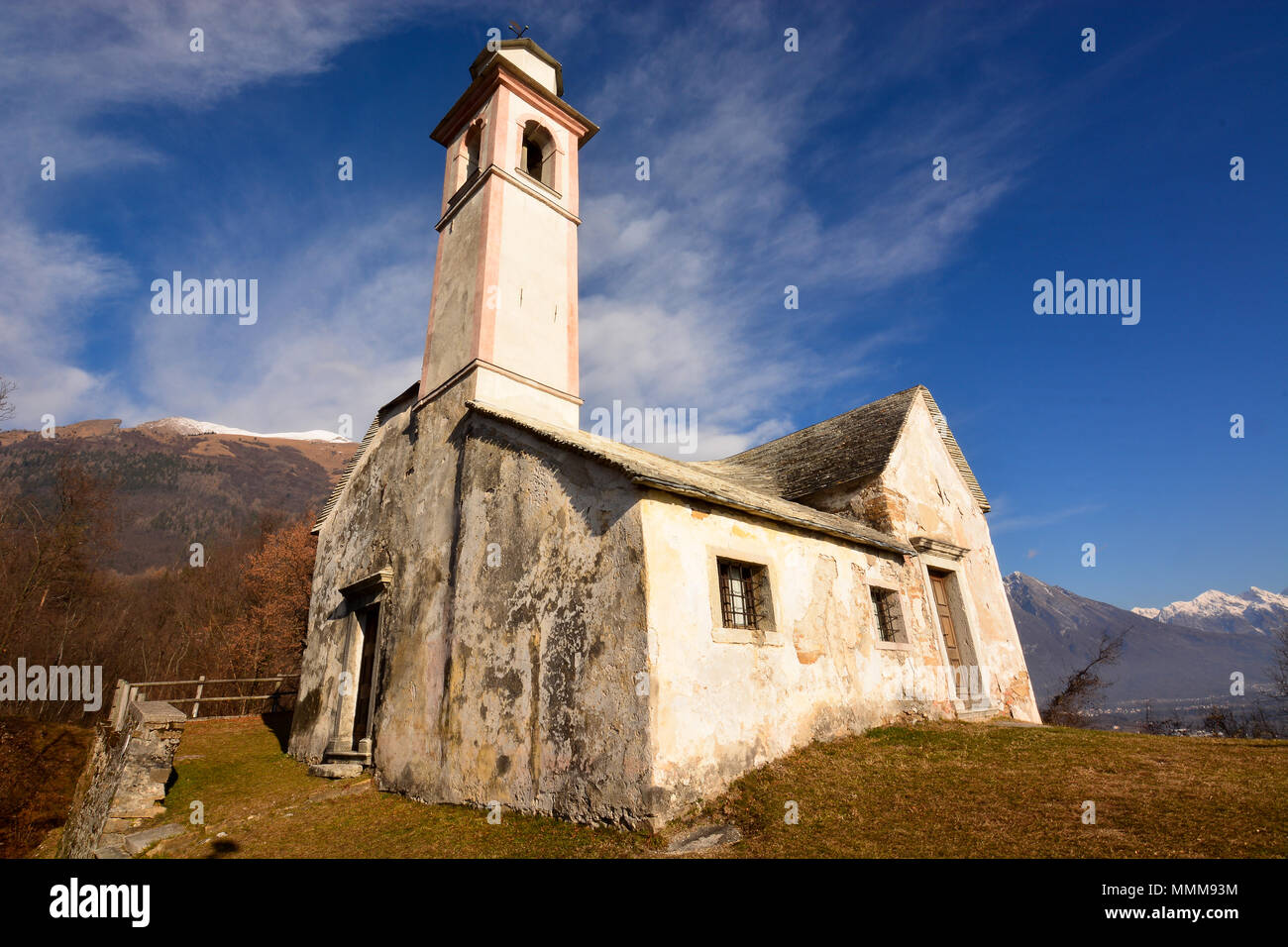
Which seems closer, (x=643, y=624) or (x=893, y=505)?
(x=643, y=624)

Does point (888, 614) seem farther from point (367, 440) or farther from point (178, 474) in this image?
point (178, 474)

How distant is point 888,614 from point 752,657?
461 centimetres

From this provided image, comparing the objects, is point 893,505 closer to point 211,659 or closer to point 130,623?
point 211,659

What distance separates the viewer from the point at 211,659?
3009 cm

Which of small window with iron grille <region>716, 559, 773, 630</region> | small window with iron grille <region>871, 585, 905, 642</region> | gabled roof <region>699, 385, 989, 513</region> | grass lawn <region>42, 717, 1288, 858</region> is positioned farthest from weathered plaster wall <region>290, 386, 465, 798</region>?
small window with iron grille <region>871, 585, 905, 642</region>

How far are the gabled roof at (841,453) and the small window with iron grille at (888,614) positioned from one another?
8.82ft

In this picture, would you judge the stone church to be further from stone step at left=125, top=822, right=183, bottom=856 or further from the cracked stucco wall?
stone step at left=125, top=822, right=183, bottom=856

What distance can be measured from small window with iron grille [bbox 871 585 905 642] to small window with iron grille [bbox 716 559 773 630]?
3507mm

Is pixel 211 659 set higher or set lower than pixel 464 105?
lower

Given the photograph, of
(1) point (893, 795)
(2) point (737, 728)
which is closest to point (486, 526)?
(2) point (737, 728)

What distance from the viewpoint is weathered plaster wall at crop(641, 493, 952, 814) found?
A: 21.5ft

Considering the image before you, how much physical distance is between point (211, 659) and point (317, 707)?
2381 cm

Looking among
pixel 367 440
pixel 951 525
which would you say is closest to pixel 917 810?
pixel 951 525
